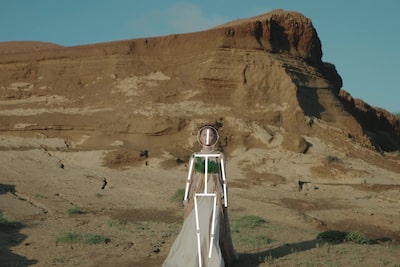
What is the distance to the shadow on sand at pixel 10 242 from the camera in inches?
277

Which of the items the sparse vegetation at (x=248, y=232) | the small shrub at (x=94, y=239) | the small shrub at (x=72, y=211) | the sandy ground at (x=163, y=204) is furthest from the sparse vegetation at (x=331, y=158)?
the small shrub at (x=94, y=239)

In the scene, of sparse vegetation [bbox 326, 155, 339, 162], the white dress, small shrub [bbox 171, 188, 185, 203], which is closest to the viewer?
the white dress

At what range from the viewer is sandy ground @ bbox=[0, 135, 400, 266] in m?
7.73

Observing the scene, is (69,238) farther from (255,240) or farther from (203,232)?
(203,232)

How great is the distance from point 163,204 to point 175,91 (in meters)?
10.5

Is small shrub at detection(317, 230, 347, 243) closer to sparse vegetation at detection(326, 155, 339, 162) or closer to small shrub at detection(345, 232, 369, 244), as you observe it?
small shrub at detection(345, 232, 369, 244)

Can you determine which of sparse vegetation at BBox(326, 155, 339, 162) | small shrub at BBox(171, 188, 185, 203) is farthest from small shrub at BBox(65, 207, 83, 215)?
sparse vegetation at BBox(326, 155, 339, 162)

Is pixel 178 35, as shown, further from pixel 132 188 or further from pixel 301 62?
pixel 132 188

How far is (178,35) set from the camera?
25953mm

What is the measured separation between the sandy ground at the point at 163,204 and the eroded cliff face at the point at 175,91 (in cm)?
126

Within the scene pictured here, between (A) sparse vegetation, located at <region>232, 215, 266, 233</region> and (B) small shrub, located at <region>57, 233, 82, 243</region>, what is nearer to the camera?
(B) small shrub, located at <region>57, 233, 82, 243</region>

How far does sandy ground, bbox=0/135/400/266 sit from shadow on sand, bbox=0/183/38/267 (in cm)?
1

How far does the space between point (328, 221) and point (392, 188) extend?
6.86 m

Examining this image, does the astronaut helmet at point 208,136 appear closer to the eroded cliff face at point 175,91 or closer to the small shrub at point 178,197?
the small shrub at point 178,197
